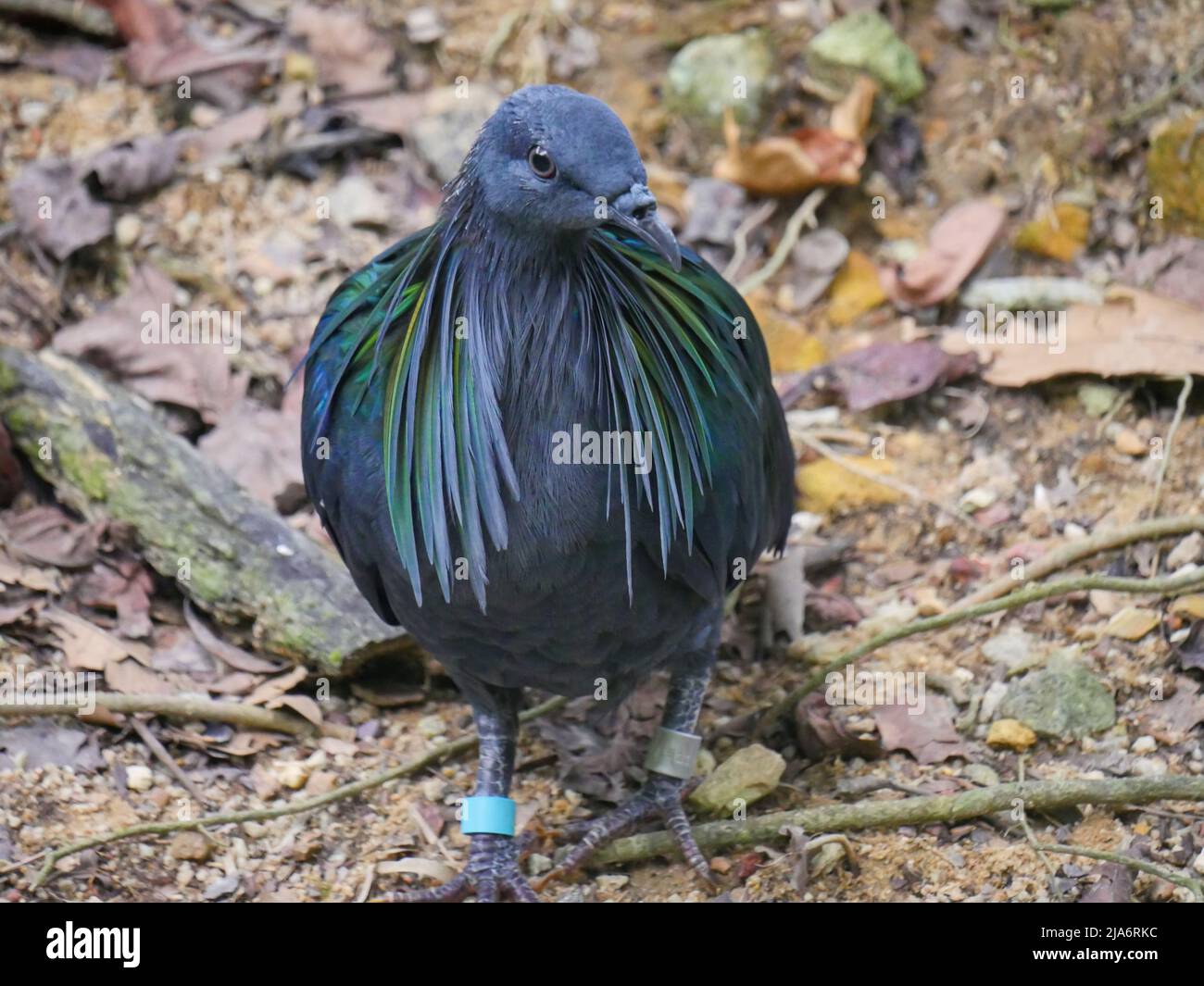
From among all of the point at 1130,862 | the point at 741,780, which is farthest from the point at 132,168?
the point at 1130,862

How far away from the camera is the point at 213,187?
703cm

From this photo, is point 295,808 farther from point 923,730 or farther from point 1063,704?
point 1063,704

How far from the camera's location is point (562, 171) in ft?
13.0

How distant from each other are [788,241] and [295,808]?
339 cm

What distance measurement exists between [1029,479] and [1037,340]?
2.13 ft

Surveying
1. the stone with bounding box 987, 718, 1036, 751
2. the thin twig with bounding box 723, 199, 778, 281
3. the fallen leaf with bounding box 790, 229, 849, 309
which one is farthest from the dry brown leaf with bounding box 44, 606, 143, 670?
the fallen leaf with bounding box 790, 229, 849, 309

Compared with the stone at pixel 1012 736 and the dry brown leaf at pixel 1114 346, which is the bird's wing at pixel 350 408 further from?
the dry brown leaf at pixel 1114 346

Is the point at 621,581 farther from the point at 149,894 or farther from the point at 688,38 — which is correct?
the point at 688,38

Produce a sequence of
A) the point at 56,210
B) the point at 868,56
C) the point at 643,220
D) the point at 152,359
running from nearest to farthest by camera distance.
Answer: the point at 643,220, the point at 152,359, the point at 56,210, the point at 868,56

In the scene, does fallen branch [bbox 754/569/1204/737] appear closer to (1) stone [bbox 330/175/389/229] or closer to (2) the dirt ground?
(2) the dirt ground

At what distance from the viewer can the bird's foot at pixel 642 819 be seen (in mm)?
4934

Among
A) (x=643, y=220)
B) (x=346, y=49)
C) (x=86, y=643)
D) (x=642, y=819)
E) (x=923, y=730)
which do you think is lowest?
(x=642, y=819)

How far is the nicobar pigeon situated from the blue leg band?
44 centimetres

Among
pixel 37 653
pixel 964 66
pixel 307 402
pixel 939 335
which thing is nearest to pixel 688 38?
pixel 964 66
